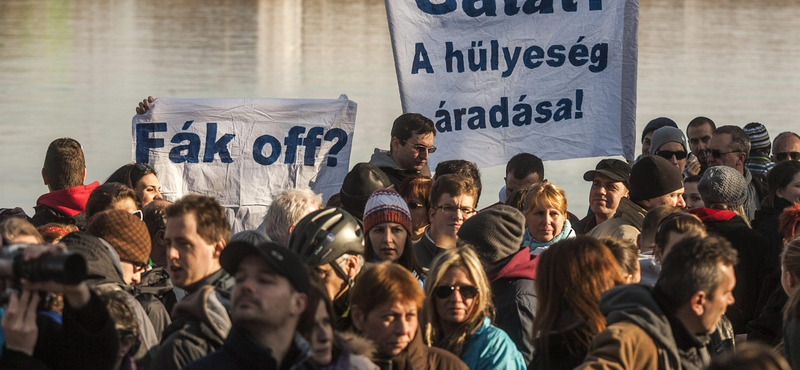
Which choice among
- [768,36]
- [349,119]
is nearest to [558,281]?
[349,119]

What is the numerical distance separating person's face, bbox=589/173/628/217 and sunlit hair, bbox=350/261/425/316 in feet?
10.4

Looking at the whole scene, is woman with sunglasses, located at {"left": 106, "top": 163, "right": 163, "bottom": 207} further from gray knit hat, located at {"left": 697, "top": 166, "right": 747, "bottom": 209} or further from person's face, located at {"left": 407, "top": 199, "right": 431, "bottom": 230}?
gray knit hat, located at {"left": 697, "top": 166, "right": 747, "bottom": 209}

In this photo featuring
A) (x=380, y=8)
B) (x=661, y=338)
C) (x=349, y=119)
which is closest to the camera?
(x=661, y=338)

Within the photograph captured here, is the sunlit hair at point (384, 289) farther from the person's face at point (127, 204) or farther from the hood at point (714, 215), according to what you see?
the hood at point (714, 215)

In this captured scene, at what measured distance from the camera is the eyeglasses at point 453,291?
4.92m

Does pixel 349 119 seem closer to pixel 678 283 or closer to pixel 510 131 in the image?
pixel 510 131

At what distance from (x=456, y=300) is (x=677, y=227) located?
113 centimetres

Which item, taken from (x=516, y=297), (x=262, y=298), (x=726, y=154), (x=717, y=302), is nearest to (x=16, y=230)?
(x=262, y=298)

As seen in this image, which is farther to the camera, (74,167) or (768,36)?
(768,36)

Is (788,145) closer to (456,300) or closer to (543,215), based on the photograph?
(543,215)

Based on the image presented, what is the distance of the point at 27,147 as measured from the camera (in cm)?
1780

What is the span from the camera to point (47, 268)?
3412 millimetres

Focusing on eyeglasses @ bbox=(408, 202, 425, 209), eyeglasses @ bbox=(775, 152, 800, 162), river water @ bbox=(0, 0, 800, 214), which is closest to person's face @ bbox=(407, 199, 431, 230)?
eyeglasses @ bbox=(408, 202, 425, 209)

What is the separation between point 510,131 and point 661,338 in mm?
4943
